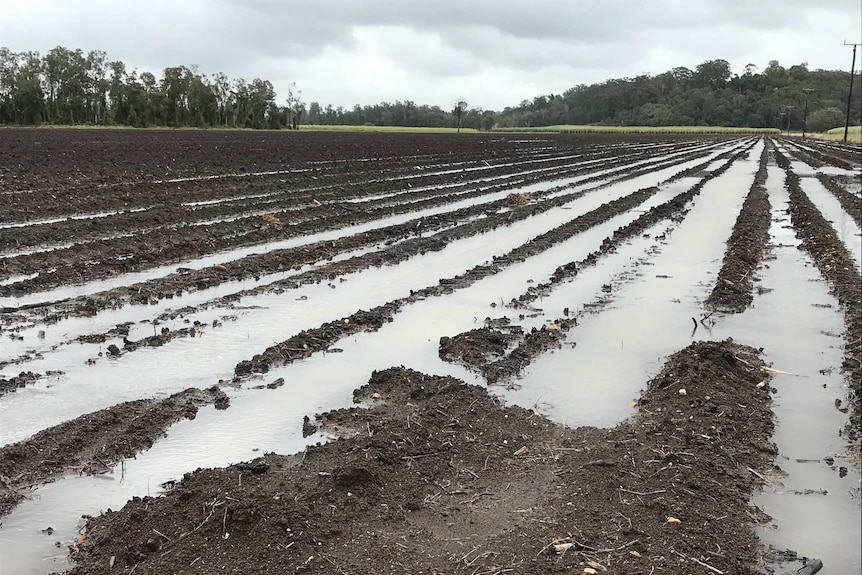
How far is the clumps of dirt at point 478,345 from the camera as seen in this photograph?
7.01 m

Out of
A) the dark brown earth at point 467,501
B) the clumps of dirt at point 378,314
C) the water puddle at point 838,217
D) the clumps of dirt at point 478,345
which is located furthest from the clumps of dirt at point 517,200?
the dark brown earth at point 467,501

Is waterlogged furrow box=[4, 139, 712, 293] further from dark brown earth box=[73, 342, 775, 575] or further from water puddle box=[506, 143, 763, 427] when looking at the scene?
dark brown earth box=[73, 342, 775, 575]

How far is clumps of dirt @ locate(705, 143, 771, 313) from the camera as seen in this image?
943cm

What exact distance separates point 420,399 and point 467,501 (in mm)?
1555

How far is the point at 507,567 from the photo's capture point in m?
3.68

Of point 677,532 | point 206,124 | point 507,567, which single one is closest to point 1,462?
point 507,567

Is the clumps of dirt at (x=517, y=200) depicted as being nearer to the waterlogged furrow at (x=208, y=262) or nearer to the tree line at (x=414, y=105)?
the waterlogged furrow at (x=208, y=262)

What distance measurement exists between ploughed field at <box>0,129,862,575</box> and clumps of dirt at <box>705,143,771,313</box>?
0.08 metres

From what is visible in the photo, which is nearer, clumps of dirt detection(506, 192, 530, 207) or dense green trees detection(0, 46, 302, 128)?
clumps of dirt detection(506, 192, 530, 207)

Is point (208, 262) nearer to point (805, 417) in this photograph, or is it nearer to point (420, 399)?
point (420, 399)

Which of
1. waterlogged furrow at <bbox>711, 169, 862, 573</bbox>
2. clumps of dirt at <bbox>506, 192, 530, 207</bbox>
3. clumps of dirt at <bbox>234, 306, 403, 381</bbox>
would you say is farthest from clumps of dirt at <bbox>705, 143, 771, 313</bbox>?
clumps of dirt at <bbox>506, 192, 530, 207</bbox>

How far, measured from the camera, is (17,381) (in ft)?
20.1

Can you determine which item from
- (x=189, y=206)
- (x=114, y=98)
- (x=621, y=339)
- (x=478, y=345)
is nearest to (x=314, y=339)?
(x=478, y=345)

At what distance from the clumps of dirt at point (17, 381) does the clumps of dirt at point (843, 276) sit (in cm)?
638
